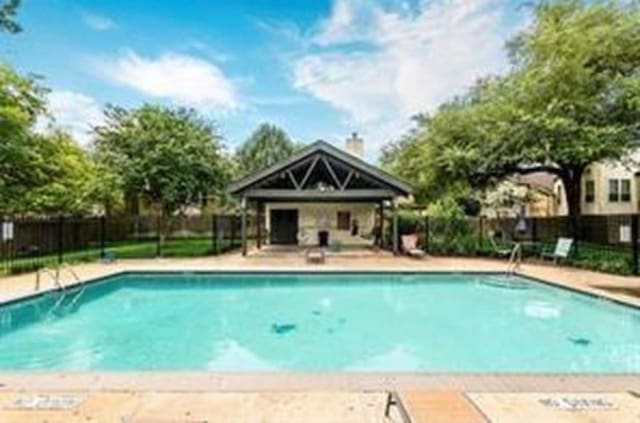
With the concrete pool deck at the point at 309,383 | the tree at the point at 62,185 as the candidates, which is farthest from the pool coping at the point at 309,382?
the tree at the point at 62,185

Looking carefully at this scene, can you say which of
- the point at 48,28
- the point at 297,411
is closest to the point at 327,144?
the point at 48,28

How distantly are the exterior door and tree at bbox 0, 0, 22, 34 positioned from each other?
54.9ft

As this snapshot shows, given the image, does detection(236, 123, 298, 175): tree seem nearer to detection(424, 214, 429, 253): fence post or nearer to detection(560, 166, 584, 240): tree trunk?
detection(424, 214, 429, 253): fence post

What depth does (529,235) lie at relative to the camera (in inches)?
1106

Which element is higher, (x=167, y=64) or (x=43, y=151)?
(x=167, y=64)

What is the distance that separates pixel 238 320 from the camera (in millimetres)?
12359

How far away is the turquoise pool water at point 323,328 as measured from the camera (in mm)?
8992

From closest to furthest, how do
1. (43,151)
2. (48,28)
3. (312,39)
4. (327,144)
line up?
(48,28) → (312,39) → (327,144) → (43,151)

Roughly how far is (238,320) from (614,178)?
30231 millimetres

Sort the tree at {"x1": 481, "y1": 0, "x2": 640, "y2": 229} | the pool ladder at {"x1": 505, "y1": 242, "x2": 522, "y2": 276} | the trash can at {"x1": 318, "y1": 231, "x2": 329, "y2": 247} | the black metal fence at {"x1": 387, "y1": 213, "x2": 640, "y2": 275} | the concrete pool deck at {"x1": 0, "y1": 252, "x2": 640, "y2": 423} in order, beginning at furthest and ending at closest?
1. the trash can at {"x1": 318, "y1": 231, "x2": 329, "y2": 247}
2. the black metal fence at {"x1": 387, "y1": 213, "x2": 640, "y2": 275}
3. the tree at {"x1": 481, "y1": 0, "x2": 640, "y2": 229}
4. the pool ladder at {"x1": 505, "y1": 242, "x2": 522, "y2": 276}
5. the concrete pool deck at {"x1": 0, "y1": 252, "x2": 640, "y2": 423}

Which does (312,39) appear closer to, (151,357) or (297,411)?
(151,357)

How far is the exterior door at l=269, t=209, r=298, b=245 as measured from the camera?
31391 mm

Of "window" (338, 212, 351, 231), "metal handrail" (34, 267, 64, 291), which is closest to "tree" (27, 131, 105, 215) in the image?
"metal handrail" (34, 267, 64, 291)

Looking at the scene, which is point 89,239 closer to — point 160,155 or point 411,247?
point 160,155
